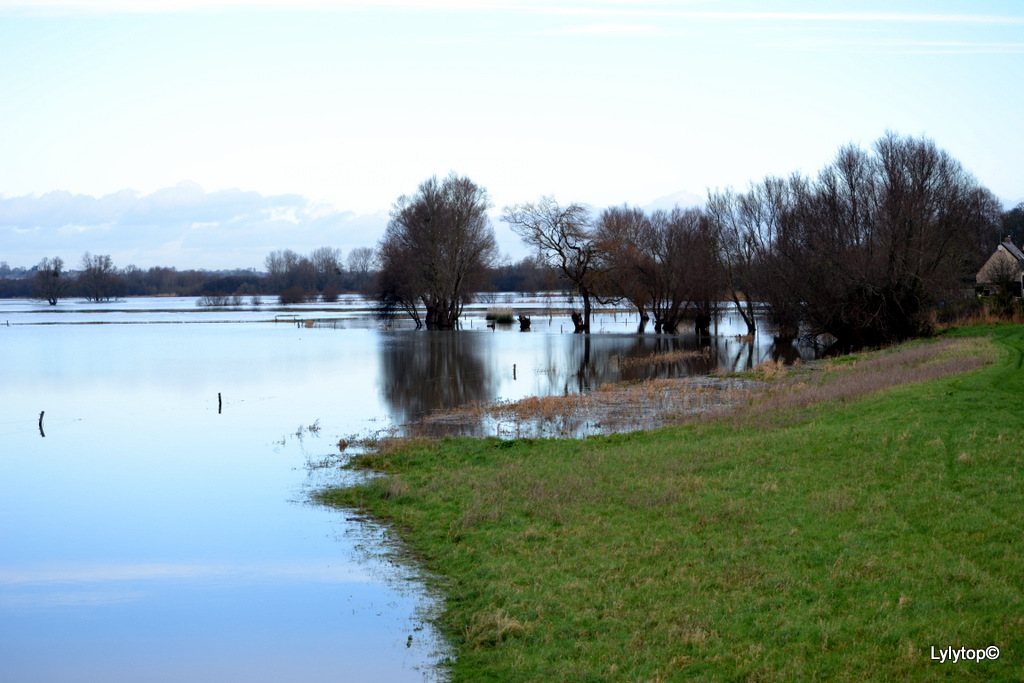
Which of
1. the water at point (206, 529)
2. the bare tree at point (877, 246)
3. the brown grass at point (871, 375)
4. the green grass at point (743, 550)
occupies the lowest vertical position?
the water at point (206, 529)

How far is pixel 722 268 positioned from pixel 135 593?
6332 cm

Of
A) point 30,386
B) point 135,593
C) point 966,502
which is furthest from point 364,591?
point 30,386

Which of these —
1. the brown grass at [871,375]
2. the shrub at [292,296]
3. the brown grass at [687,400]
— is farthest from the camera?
the shrub at [292,296]

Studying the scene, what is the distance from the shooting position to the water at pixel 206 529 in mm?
9977

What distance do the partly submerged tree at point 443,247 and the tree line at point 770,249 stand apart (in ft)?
0.49

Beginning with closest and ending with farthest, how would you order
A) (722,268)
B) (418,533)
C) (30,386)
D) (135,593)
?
(135,593) < (418,533) < (30,386) < (722,268)

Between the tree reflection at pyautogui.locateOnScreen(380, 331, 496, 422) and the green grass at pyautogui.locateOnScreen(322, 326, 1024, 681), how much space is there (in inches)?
520

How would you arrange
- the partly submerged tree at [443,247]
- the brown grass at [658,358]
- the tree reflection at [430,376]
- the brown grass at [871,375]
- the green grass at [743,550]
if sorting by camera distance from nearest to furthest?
1. the green grass at [743,550]
2. the brown grass at [871,375]
3. the tree reflection at [430,376]
4. the brown grass at [658,358]
5. the partly submerged tree at [443,247]

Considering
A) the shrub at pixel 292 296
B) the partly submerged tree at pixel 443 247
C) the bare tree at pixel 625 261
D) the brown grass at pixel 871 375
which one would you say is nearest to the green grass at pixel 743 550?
the brown grass at pixel 871 375

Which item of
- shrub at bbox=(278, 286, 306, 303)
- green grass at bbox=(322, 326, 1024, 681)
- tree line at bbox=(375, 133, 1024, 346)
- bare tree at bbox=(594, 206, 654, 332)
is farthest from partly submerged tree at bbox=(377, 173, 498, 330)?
shrub at bbox=(278, 286, 306, 303)

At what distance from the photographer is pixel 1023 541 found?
29.1 ft

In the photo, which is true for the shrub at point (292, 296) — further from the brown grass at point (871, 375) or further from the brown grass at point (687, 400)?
the brown grass at point (871, 375)

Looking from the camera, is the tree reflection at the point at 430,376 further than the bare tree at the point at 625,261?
No

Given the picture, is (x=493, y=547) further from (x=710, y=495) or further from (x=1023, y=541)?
(x=1023, y=541)
